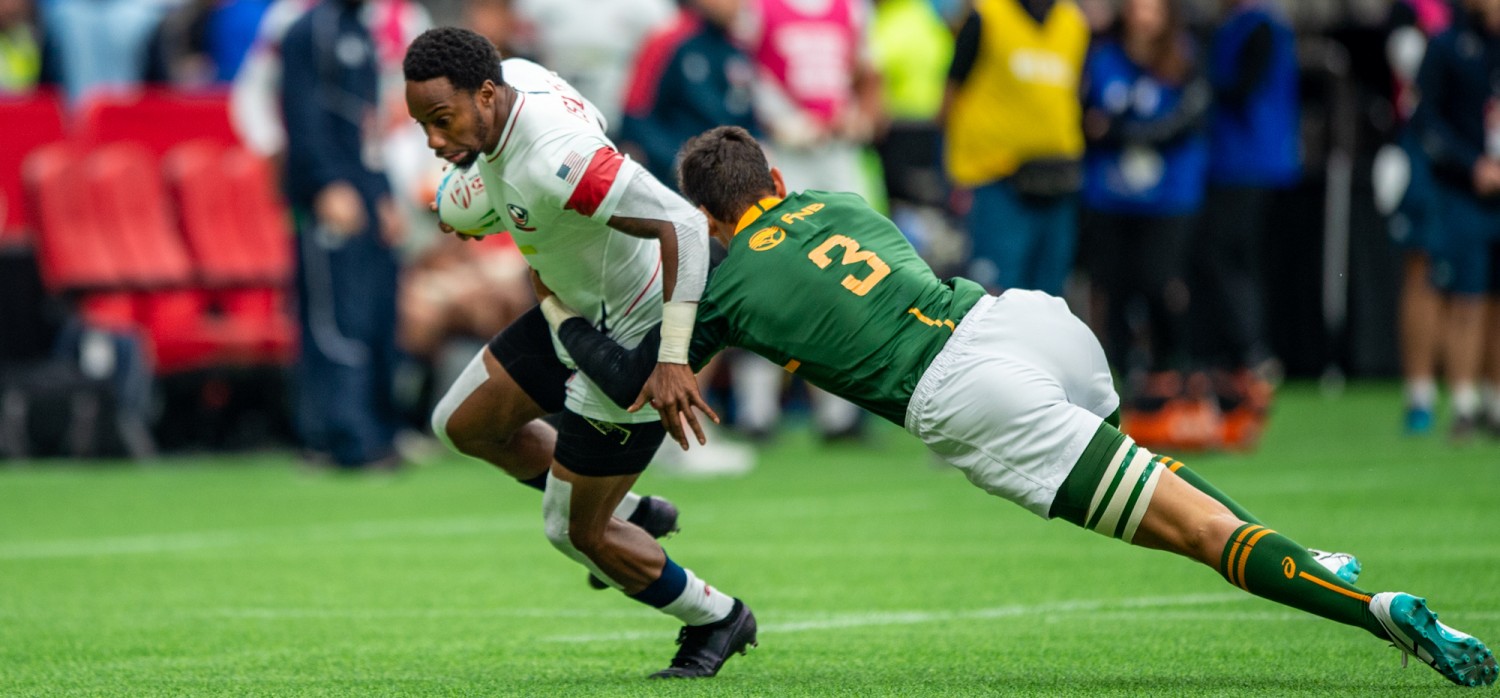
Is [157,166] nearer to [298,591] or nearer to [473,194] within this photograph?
[298,591]

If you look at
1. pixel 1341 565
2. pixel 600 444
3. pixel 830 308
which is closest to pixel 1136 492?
pixel 1341 565

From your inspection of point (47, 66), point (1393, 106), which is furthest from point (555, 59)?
point (1393, 106)

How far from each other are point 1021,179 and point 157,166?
6305 millimetres

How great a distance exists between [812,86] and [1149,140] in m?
2.02

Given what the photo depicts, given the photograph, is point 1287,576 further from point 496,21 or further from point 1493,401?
point 1493,401

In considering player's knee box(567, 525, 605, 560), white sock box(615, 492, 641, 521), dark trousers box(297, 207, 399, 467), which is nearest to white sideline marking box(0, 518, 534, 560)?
dark trousers box(297, 207, 399, 467)

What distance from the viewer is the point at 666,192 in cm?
550

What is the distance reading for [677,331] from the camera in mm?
5301

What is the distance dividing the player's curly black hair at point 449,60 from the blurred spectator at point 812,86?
23.2 feet

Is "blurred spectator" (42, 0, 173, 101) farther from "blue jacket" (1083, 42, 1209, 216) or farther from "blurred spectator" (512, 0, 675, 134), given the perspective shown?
"blue jacket" (1083, 42, 1209, 216)

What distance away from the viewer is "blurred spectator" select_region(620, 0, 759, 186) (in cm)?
1209

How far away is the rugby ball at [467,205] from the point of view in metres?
5.79

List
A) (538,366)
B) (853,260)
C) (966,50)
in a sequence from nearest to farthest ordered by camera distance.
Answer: (853,260), (538,366), (966,50)

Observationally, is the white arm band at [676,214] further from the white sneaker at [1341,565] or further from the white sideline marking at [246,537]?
the white sideline marking at [246,537]
